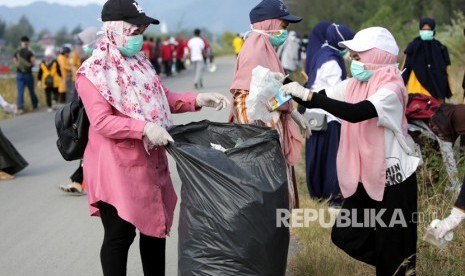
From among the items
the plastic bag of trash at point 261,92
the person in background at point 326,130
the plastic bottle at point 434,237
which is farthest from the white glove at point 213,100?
the person in background at point 326,130

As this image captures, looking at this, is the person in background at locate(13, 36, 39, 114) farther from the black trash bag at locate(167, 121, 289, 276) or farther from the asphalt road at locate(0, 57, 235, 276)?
the black trash bag at locate(167, 121, 289, 276)

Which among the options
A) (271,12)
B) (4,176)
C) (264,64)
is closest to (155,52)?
(4,176)

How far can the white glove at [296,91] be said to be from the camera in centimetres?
452

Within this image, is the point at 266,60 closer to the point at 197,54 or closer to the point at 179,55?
the point at 197,54

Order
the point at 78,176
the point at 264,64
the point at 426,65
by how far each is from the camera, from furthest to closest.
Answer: the point at 426,65 → the point at 78,176 → the point at 264,64

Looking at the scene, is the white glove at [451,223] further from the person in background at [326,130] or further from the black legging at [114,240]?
the person in background at [326,130]

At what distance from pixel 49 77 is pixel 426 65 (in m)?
9.97

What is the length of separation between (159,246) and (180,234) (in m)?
0.52

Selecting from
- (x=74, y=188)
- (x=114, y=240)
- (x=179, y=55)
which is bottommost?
(x=179, y=55)

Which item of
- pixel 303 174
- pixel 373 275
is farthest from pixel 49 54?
pixel 373 275

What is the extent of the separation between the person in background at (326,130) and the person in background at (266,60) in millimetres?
1772

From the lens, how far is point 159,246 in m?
4.88

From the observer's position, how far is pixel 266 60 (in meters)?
5.81

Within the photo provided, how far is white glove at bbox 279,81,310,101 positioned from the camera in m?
4.52
